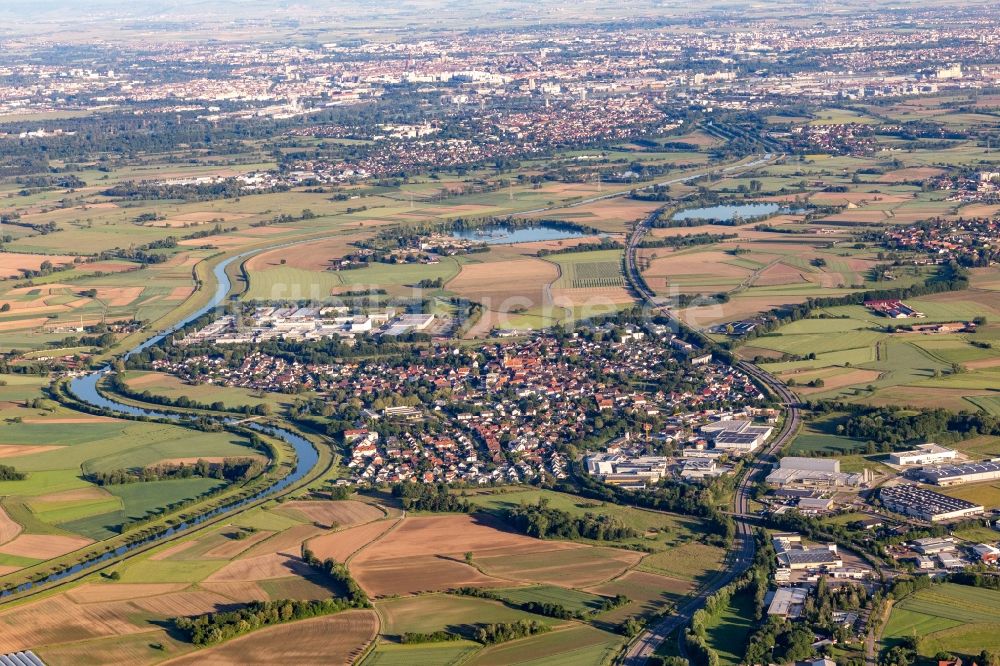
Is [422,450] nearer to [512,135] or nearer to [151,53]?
[512,135]

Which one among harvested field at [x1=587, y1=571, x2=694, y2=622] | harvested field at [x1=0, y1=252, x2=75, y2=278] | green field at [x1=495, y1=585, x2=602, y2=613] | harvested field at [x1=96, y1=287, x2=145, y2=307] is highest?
harvested field at [x1=0, y1=252, x2=75, y2=278]

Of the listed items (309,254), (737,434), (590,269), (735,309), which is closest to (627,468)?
(737,434)

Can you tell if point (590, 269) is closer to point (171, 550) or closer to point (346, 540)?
point (346, 540)

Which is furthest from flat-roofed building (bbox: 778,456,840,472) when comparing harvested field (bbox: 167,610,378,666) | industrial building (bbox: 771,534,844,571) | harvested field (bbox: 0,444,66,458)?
harvested field (bbox: 0,444,66,458)

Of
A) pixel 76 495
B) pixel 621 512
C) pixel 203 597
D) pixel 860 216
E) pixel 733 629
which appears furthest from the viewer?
pixel 860 216

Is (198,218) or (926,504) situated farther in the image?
(198,218)

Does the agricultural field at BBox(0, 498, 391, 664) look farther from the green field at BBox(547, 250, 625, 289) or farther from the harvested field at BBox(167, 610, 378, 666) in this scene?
the green field at BBox(547, 250, 625, 289)

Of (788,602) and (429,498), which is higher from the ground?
(788,602)
